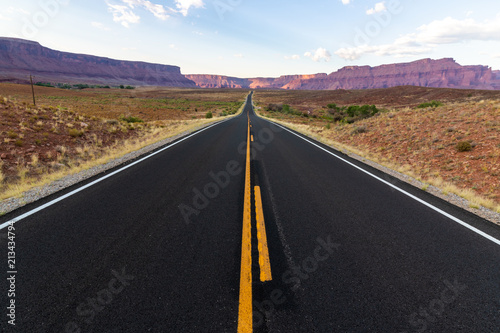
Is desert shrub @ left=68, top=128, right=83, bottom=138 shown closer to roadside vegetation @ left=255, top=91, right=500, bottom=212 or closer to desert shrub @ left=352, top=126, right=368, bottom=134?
roadside vegetation @ left=255, top=91, right=500, bottom=212

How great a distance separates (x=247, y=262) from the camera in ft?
10.0

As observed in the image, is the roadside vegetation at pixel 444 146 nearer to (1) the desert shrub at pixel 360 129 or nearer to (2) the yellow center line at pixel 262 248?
(1) the desert shrub at pixel 360 129

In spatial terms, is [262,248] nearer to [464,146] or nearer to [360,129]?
[464,146]

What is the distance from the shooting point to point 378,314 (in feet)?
7.90

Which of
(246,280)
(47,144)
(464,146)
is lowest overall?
(246,280)

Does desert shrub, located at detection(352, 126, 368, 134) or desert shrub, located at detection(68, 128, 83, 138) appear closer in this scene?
desert shrub, located at detection(68, 128, 83, 138)

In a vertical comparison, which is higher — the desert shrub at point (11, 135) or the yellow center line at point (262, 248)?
the desert shrub at point (11, 135)

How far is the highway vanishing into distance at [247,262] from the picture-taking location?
232 cm

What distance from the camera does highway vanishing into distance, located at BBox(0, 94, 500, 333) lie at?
91.3 inches

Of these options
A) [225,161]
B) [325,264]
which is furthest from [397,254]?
[225,161]

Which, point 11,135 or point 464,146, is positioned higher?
point 464,146

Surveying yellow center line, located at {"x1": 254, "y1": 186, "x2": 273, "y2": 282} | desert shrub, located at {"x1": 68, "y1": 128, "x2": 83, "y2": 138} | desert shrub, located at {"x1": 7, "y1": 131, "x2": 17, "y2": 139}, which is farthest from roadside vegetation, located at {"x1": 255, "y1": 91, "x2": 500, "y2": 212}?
desert shrub, located at {"x1": 7, "y1": 131, "x2": 17, "y2": 139}

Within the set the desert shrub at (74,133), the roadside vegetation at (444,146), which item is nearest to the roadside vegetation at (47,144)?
the desert shrub at (74,133)

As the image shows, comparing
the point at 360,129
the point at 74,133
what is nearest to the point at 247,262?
the point at 74,133
